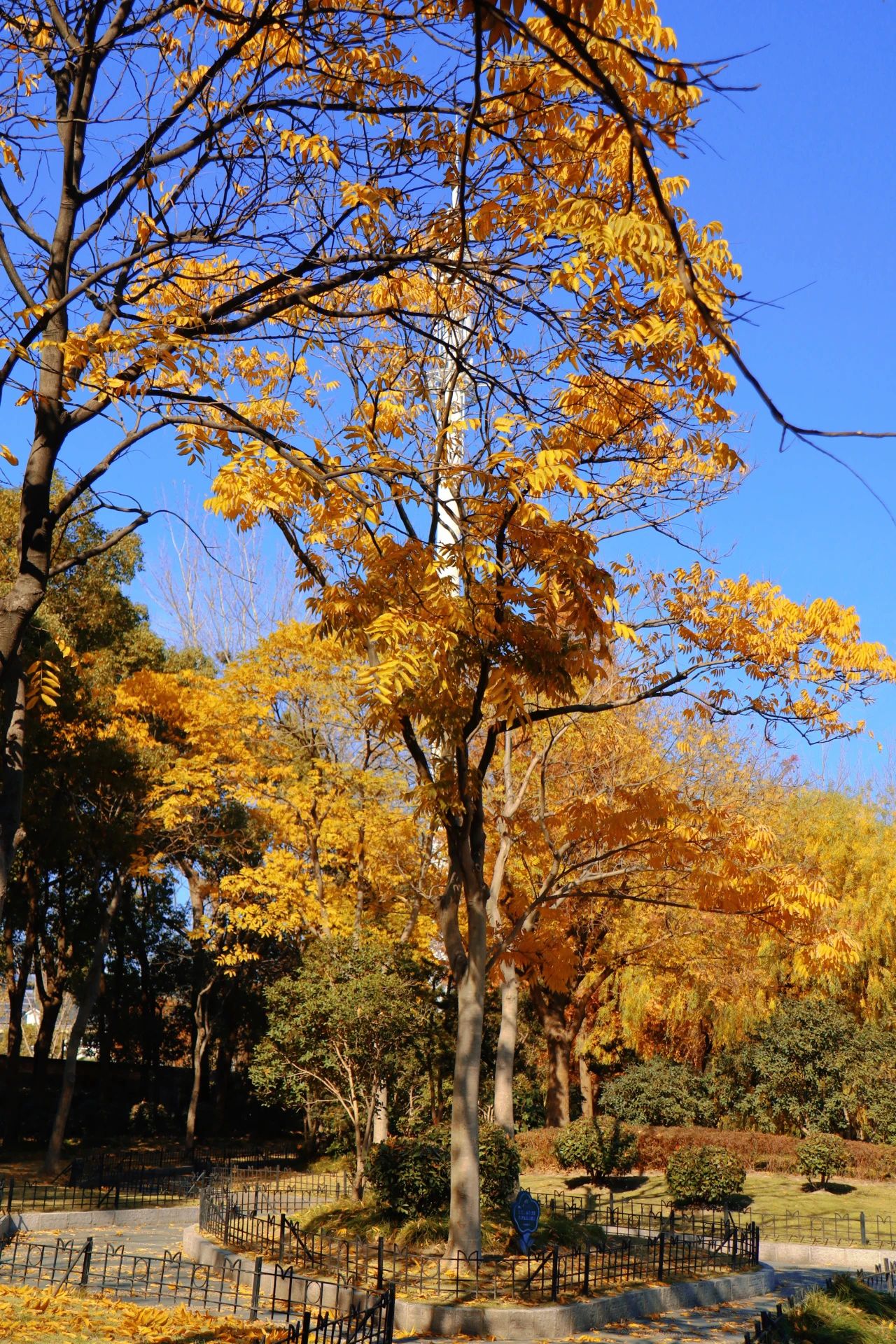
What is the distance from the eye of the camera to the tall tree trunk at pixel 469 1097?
10367mm

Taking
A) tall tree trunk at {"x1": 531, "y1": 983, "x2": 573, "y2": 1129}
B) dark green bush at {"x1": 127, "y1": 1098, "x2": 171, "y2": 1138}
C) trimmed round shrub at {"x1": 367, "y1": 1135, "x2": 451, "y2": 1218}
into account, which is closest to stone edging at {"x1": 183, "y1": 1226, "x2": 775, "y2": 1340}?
trimmed round shrub at {"x1": 367, "y1": 1135, "x2": 451, "y2": 1218}

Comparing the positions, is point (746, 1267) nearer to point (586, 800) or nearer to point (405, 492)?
point (586, 800)

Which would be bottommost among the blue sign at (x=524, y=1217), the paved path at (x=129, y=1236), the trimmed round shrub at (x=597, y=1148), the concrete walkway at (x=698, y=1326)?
the concrete walkway at (x=698, y=1326)

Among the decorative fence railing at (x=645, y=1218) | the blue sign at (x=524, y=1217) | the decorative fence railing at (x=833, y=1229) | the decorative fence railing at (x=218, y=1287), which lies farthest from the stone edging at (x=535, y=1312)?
the decorative fence railing at (x=833, y=1229)

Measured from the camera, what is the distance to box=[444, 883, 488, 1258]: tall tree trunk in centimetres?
1037

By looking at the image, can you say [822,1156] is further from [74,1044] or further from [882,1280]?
[74,1044]

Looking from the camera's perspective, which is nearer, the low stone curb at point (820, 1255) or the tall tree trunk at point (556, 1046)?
the low stone curb at point (820, 1255)

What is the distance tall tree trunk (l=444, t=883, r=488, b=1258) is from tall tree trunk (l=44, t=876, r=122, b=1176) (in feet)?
39.2

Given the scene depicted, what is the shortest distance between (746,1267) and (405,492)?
1157 centimetres

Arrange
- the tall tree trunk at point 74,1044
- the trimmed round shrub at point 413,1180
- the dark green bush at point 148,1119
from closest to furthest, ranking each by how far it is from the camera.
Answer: the trimmed round shrub at point 413,1180 → the tall tree trunk at point 74,1044 → the dark green bush at point 148,1119

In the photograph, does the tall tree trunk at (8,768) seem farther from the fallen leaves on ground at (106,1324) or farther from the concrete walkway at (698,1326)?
the concrete walkway at (698,1326)

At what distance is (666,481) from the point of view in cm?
1251

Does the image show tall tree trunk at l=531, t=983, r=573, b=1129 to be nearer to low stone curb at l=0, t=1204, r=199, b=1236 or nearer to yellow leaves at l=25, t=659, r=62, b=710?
low stone curb at l=0, t=1204, r=199, b=1236

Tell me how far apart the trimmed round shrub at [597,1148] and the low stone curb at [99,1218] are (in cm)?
837
